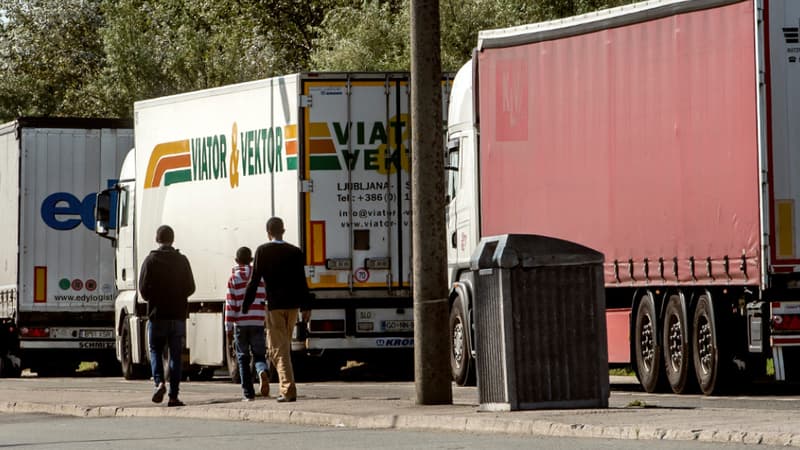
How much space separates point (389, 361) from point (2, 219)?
766 cm

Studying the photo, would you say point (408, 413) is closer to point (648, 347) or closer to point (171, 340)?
point (171, 340)

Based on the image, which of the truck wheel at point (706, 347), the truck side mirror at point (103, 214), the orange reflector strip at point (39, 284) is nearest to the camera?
the truck wheel at point (706, 347)

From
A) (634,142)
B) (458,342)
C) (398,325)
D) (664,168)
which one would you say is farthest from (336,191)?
(664,168)

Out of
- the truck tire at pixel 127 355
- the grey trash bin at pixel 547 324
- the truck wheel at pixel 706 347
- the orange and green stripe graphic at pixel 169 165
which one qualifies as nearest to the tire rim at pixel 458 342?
the truck wheel at pixel 706 347

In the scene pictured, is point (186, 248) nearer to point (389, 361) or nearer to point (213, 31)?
point (389, 361)

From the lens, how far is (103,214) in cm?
2695

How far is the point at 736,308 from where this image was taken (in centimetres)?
1708

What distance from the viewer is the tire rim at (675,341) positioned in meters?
17.6

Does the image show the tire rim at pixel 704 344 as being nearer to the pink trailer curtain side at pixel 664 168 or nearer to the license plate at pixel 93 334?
the pink trailer curtain side at pixel 664 168

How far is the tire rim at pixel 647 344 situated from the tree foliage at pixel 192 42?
18.7 meters

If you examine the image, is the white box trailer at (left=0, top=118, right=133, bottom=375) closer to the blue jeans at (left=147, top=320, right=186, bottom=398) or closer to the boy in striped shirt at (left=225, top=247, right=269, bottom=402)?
the boy in striped shirt at (left=225, top=247, right=269, bottom=402)

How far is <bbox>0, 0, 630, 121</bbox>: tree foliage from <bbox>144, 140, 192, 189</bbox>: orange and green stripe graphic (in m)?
12.8

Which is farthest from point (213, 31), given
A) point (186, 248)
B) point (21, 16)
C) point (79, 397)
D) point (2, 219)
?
point (79, 397)

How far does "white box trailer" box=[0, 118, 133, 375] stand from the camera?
2811cm
